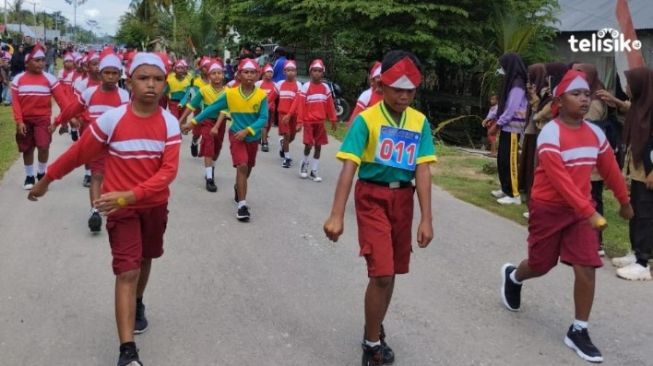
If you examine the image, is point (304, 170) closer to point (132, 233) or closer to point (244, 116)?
point (244, 116)

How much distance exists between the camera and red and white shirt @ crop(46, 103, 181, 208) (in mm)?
4023

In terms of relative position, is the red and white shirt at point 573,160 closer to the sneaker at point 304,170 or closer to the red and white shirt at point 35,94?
the sneaker at point 304,170

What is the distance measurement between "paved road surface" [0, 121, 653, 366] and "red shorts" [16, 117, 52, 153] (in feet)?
4.07

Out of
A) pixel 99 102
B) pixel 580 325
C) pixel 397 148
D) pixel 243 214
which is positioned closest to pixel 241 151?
pixel 243 214

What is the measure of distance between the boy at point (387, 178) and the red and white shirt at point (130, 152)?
42.7 inches

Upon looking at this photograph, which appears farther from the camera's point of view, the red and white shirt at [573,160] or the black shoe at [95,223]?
the black shoe at [95,223]

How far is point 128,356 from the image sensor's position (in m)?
3.88

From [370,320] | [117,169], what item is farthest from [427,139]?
[117,169]

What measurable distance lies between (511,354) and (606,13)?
57.6ft

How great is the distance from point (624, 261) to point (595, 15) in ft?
50.5

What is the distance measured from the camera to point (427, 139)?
414 cm

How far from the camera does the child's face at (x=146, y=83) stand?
160 inches

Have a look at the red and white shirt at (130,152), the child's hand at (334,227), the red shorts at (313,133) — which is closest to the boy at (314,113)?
the red shorts at (313,133)

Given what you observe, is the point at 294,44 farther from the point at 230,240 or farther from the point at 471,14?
the point at 230,240
